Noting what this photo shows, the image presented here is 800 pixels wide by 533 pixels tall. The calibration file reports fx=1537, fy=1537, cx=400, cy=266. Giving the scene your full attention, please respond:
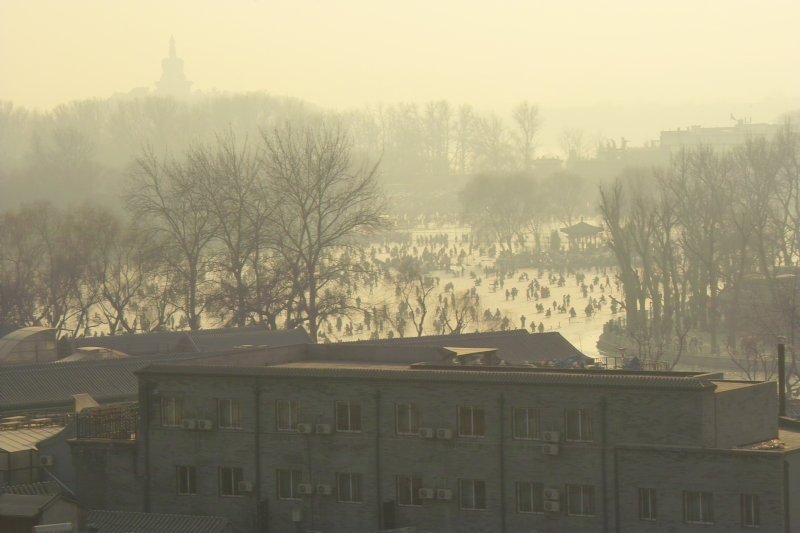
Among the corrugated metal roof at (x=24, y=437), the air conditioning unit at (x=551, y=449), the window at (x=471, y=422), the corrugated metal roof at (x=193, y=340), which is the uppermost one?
the corrugated metal roof at (x=193, y=340)

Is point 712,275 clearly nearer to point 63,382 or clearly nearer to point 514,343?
point 514,343

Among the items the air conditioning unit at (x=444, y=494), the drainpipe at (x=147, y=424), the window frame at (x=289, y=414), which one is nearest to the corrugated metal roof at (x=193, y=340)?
the drainpipe at (x=147, y=424)

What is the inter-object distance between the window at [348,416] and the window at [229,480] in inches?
94.3

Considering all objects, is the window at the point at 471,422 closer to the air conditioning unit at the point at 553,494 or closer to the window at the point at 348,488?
the air conditioning unit at the point at 553,494

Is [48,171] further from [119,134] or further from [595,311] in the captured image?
[595,311]

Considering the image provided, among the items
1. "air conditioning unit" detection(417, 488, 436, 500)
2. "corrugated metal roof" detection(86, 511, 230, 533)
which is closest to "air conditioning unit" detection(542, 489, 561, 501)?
"air conditioning unit" detection(417, 488, 436, 500)

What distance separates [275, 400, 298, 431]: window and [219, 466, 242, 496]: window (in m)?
1.27

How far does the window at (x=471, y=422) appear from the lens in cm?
2748

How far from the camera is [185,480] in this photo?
30250 mm

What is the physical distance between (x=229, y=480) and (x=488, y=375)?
590 centimetres

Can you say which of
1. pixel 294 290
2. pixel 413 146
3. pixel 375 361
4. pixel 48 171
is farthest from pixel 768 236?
pixel 413 146

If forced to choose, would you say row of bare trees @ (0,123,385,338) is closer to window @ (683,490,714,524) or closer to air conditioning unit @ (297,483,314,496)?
air conditioning unit @ (297,483,314,496)

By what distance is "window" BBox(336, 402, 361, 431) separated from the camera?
93.7 ft

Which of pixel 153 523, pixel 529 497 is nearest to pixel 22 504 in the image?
pixel 153 523
